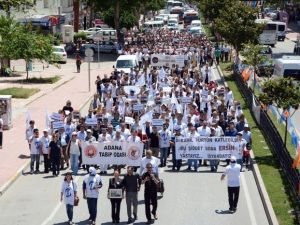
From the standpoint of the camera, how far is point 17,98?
43.2m

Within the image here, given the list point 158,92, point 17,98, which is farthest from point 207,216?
point 17,98

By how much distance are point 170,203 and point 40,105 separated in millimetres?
20582

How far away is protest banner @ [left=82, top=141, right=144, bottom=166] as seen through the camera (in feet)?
80.4

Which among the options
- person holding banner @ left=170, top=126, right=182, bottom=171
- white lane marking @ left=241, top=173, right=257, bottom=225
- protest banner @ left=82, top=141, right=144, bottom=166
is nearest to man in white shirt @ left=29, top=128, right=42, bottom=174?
protest banner @ left=82, top=141, right=144, bottom=166

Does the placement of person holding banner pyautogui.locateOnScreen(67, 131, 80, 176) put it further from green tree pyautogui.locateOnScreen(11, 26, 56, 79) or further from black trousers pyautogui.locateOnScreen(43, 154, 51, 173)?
green tree pyautogui.locateOnScreen(11, 26, 56, 79)

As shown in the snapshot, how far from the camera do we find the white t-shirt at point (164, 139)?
83.1 ft

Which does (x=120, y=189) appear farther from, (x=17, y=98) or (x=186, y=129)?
(x=17, y=98)

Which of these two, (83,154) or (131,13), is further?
(131,13)

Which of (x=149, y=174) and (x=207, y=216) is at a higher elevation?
(x=149, y=174)

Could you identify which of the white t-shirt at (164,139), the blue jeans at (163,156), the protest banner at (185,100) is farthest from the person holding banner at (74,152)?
the protest banner at (185,100)

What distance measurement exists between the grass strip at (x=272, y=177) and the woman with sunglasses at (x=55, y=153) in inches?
251

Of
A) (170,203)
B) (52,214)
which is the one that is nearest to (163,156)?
(170,203)

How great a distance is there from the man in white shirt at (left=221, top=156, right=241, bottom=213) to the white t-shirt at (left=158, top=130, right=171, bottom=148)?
5.29m

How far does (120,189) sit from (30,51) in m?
32.7
